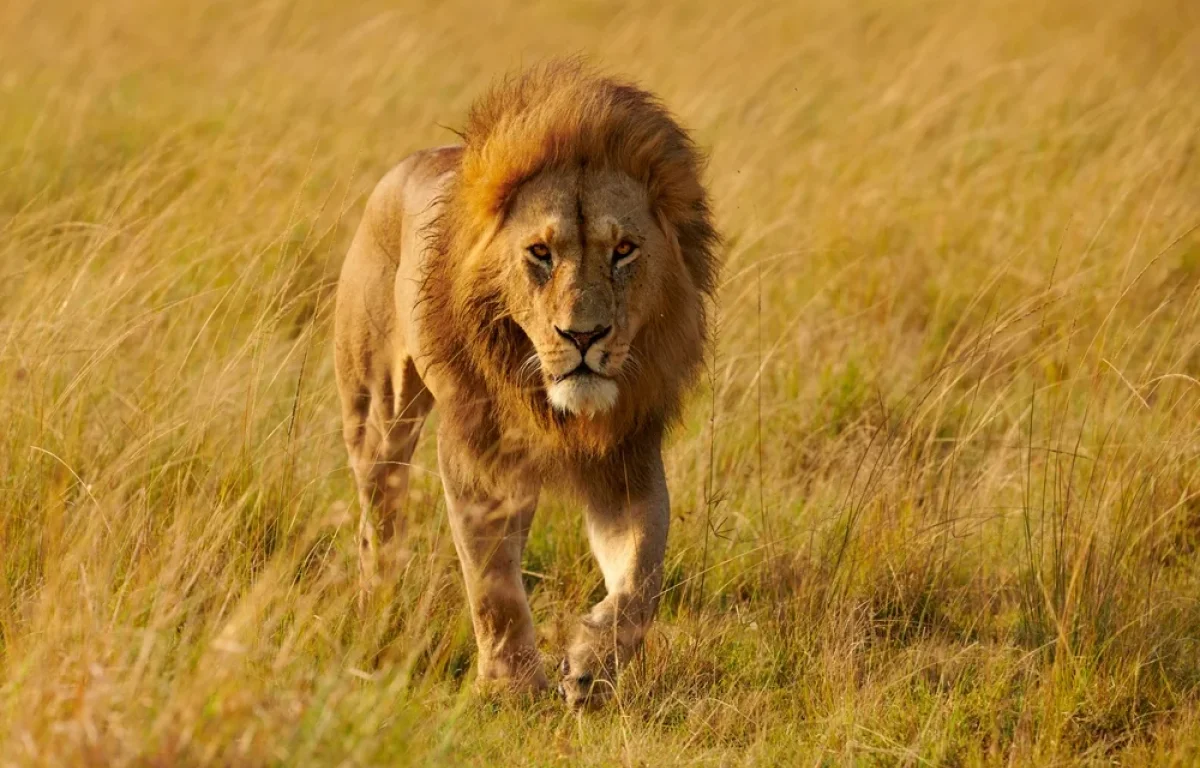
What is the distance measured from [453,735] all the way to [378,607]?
575mm

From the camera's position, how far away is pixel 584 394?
366 cm

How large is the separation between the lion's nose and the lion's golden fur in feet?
0.81

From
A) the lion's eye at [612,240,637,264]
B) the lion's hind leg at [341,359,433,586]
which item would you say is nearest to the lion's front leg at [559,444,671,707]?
the lion's eye at [612,240,637,264]

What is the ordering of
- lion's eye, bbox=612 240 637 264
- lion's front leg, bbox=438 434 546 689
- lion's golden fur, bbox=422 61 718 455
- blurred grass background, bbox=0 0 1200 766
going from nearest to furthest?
blurred grass background, bbox=0 0 1200 766 < lion's eye, bbox=612 240 637 264 < lion's golden fur, bbox=422 61 718 455 < lion's front leg, bbox=438 434 546 689

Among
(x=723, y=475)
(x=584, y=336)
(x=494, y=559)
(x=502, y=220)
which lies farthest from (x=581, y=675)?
(x=723, y=475)

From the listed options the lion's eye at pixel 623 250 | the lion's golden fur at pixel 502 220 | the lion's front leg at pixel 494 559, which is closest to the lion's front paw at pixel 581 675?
the lion's front leg at pixel 494 559

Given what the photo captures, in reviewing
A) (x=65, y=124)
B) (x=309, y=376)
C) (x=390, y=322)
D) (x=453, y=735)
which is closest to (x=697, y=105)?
(x=65, y=124)

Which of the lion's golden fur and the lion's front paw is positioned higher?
the lion's golden fur

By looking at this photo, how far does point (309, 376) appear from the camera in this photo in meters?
5.50

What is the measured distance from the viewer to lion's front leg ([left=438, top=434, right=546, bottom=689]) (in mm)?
4031

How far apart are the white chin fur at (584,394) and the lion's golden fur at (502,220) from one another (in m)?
0.16

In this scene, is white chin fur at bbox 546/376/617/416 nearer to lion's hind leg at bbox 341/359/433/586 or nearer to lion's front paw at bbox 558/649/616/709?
lion's front paw at bbox 558/649/616/709

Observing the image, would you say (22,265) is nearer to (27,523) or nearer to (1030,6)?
(27,523)

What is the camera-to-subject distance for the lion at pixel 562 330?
3703 mm
